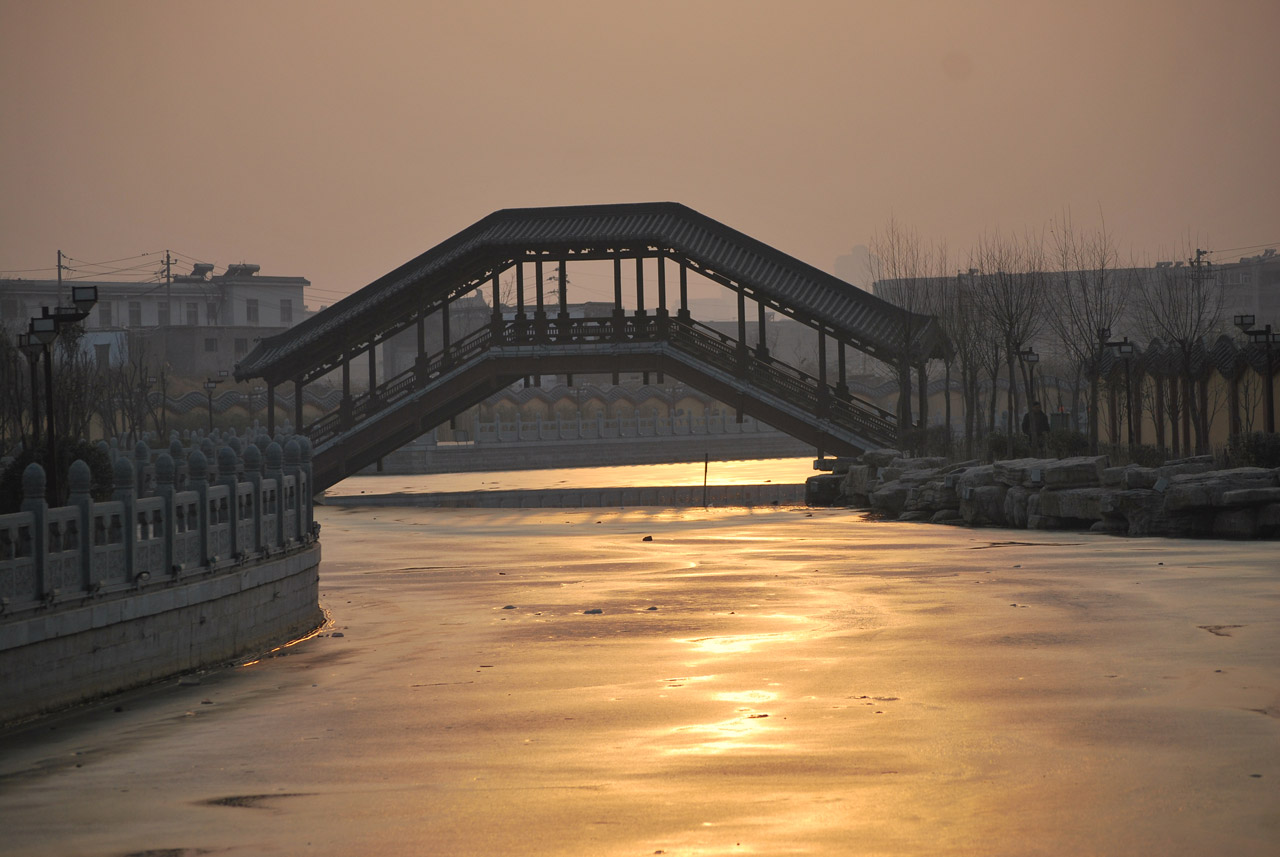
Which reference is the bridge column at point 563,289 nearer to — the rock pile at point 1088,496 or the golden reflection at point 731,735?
the rock pile at point 1088,496

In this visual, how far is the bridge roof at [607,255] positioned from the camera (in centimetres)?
3734

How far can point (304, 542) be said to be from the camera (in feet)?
58.4

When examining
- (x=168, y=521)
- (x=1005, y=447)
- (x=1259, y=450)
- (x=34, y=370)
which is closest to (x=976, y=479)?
(x=1259, y=450)

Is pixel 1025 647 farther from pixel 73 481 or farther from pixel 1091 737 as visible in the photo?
pixel 73 481

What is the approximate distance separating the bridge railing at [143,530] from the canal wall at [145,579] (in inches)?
0.5

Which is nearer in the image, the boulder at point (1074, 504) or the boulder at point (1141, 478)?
the boulder at point (1141, 478)

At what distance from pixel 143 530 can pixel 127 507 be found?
964mm

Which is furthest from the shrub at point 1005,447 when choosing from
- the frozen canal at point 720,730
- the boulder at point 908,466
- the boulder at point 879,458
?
the frozen canal at point 720,730

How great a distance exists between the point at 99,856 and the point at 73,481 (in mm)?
5231

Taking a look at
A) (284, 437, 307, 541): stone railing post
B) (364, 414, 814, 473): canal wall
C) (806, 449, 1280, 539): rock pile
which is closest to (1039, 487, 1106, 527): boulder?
(806, 449, 1280, 539): rock pile

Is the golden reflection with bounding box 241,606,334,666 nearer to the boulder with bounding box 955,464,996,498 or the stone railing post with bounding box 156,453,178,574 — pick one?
the stone railing post with bounding box 156,453,178,574

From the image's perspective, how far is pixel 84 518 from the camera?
12.2m

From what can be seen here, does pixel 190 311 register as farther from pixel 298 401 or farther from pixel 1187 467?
pixel 1187 467

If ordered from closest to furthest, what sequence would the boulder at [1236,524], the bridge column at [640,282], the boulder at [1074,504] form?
the boulder at [1236,524], the boulder at [1074,504], the bridge column at [640,282]
